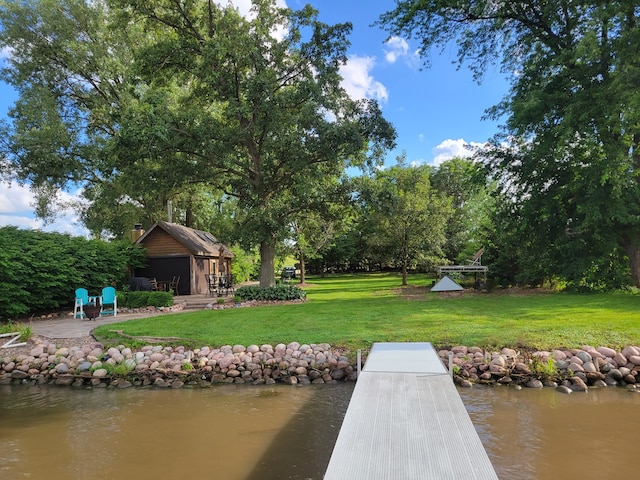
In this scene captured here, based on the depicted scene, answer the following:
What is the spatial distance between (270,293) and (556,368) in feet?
36.2

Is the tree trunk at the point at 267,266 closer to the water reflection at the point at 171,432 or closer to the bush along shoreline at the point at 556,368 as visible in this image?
the water reflection at the point at 171,432

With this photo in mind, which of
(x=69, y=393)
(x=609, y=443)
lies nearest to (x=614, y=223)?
(x=609, y=443)

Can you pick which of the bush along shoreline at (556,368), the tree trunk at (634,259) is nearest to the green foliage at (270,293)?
the bush along shoreline at (556,368)

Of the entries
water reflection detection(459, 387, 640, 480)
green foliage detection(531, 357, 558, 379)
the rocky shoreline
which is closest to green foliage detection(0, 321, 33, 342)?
the rocky shoreline

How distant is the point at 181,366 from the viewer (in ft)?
25.1

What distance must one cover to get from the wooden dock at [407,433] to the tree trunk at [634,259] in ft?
43.2

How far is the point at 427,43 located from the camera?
16.8 metres

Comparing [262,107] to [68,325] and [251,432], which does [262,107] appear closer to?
[68,325]

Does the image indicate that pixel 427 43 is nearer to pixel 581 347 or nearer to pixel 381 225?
pixel 381 225

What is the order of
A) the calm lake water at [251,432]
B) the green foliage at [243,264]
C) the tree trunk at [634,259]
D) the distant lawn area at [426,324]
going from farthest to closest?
1. the green foliage at [243,264]
2. the tree trunk at [634,259]
3. the distant lawn area at [426,324]
4. the calm lake water at [251,432]

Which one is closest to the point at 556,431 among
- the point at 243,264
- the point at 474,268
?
the point at 474,268

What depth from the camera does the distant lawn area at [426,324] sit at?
7859mm

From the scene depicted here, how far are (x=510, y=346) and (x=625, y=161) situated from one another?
8.76 meters

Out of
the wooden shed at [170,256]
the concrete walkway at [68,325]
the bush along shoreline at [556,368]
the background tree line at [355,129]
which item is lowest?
the bush along shoreline at [556,368]
